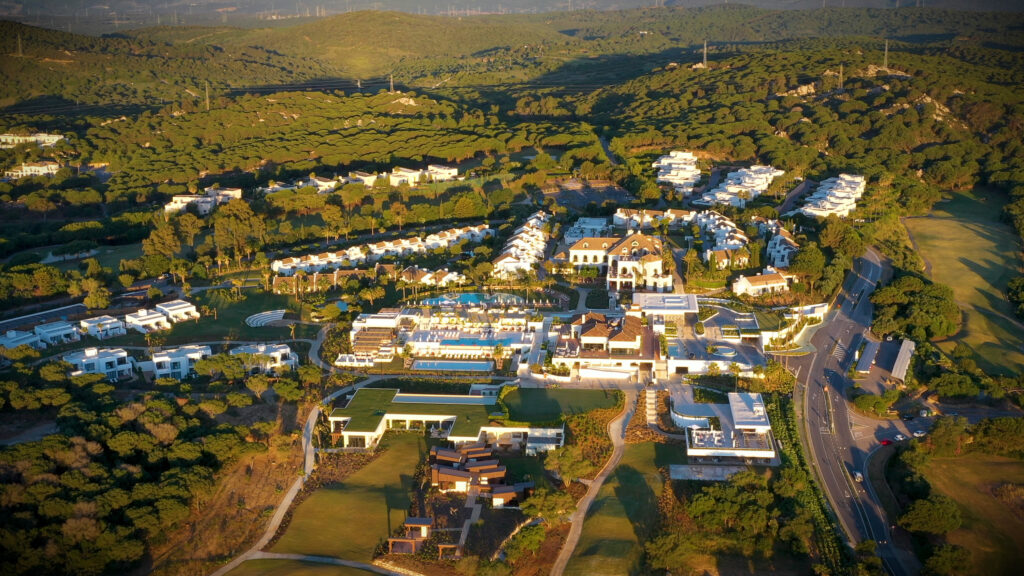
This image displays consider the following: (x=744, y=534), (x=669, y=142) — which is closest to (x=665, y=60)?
(x=669, y=142)

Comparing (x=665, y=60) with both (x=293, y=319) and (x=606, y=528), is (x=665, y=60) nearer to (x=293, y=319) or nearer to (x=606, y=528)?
(x=293, y=319)

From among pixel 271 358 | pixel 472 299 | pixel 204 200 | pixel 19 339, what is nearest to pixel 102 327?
pixel 19 339

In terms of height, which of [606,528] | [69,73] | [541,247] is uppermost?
[69,73]

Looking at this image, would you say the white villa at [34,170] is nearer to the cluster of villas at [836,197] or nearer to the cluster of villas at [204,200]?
the cluster of villas at [204,200]

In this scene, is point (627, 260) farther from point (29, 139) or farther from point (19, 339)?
point (29, 139)

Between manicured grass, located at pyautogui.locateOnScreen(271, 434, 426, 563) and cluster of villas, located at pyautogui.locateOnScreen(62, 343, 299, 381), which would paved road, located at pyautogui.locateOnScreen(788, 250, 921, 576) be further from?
cluster of villas, located at pyautogui.locateOnScreen(62, 343, 299, 381)

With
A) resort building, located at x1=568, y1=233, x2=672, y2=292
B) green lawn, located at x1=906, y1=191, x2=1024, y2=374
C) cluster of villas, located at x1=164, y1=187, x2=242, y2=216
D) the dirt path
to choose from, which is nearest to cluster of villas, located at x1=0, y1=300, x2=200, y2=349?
cluster of villas, located at x1=164, y1=187, x2=242, y2=216

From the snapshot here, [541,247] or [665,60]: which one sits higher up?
[665,60]
